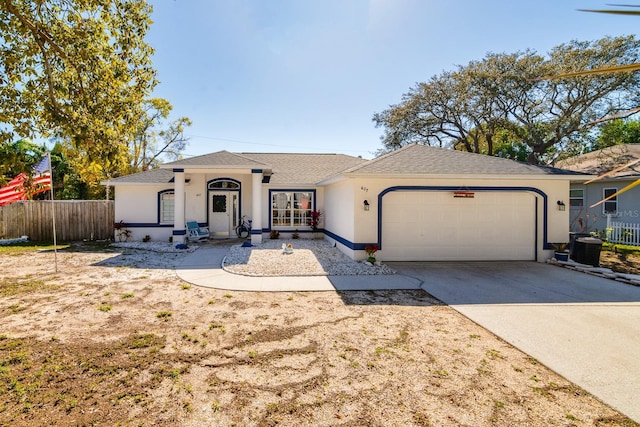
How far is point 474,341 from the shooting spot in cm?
466

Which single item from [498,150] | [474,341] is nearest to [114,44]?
[474,341]

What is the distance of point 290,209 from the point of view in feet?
51.3

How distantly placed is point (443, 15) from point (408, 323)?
32.7 ft

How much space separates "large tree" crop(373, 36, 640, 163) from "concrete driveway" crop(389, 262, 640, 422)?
11.6 metres

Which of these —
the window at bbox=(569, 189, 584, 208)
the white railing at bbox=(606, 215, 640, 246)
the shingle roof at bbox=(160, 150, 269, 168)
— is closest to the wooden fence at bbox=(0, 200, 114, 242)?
the shingle roof at bbox=(160, 150, 269, 168)

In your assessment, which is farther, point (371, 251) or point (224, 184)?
point (224, 184)

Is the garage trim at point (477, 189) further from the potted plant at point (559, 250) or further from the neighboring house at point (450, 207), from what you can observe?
the potted plant at point (559, 250)

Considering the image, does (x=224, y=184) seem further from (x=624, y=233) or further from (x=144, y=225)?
(x=624, y=233)

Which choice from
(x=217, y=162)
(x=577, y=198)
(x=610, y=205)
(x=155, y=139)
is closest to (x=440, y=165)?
(x=217, y=162)

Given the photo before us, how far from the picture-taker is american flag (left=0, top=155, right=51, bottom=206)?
471 centimetres

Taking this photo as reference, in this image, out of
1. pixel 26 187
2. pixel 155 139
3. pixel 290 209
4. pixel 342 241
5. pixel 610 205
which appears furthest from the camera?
pixel 155 139

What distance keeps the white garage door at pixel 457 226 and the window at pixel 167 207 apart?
10320 mm

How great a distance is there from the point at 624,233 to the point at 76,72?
64.1ft

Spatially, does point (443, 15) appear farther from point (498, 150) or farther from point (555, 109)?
point (498, 150)
